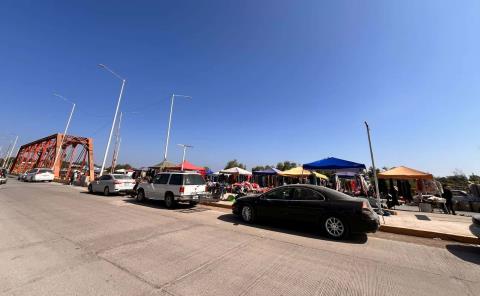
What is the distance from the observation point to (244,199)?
880cm

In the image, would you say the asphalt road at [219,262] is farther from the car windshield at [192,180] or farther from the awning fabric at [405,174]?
the awning fabric at [405,174]

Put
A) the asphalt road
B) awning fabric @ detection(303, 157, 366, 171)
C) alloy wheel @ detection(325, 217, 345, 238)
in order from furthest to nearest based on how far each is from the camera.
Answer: awning fabric @ detection(303, 157, 366, 171) → alloy wheel @ detection(325, 217, 345, 238) → the asphalt road

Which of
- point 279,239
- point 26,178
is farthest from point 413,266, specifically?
point 26,178

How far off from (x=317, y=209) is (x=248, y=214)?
8.79ft

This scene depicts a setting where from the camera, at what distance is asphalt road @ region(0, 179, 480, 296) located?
356 cm

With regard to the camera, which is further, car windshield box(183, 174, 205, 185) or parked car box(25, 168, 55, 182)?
parked car box(25, 168, 55, 182)

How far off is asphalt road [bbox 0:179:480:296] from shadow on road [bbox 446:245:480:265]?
0.02m

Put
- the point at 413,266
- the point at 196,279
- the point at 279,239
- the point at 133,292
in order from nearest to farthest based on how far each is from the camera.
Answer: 1. the point at 133,292
2. the point at 196,279
3. the point at 413,266
4. the point at 279,239

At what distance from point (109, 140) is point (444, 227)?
27.4 m

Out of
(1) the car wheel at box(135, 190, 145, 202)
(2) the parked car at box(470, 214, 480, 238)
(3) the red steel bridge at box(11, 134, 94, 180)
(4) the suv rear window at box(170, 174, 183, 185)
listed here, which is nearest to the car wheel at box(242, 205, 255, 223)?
A: (4) the suv rear window at box(170, 174, 183, 185)

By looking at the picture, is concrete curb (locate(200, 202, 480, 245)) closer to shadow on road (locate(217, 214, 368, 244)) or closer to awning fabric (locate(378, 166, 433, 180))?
shadow on road (locate(217, 214, 368, 244))

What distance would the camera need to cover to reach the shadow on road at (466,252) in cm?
521

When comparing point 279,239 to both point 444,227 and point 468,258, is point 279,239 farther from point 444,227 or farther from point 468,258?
point 444,227

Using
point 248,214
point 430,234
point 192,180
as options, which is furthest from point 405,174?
point 192,180
